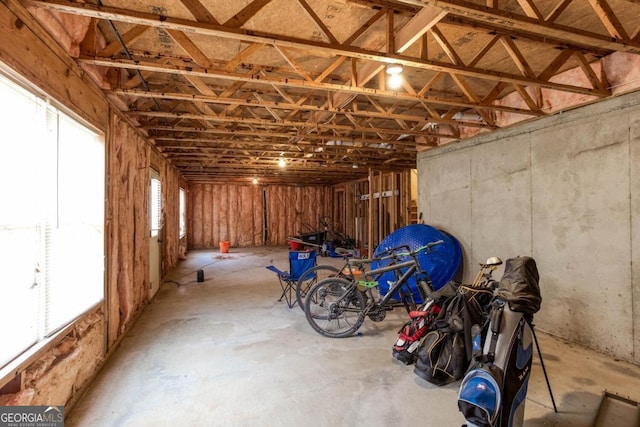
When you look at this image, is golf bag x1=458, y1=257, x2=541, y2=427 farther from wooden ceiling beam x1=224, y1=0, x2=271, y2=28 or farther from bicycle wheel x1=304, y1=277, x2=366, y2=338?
wooden ceiling beam x1=224, y1=0, x2=271, y2=28

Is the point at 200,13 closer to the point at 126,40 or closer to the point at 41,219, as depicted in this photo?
the point at 126,40

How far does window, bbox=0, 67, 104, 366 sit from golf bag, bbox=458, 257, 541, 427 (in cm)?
244

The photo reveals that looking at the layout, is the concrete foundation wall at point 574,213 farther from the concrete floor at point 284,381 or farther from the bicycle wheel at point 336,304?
the bicycle wheel at point 336,304

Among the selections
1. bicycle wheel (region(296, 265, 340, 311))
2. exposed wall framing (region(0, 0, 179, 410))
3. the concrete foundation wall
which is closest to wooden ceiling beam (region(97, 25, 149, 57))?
exposed wall framing (region(0, 0, 179, 410))

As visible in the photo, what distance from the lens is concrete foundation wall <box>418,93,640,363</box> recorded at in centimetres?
290

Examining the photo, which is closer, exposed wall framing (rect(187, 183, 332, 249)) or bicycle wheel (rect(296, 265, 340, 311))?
bicycle wheel (rect(296, 265, 340, 311))

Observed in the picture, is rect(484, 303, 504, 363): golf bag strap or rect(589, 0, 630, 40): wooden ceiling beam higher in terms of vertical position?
rect(589, 0, 630, 40): wooden ceiling beam

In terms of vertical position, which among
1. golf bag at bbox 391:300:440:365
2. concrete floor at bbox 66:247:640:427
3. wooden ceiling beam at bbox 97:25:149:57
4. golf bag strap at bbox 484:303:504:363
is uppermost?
wooden ceiling beam at bbox 97:25:149:57

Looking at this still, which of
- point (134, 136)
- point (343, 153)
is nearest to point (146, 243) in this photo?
point (134, 136)

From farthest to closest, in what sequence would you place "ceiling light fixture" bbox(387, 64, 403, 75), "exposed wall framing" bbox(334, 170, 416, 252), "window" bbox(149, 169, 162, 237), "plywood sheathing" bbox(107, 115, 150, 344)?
"exposed wall framing" bbox(334, 170, 416, 252)
"window" bbox(149, 169, 162, 237)
"plywood sheathing" bbox(107, 115, 150, 344)
"ceiling light fixture" bbox(387, 64, 403, 75)

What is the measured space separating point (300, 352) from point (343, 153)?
4.50 meters

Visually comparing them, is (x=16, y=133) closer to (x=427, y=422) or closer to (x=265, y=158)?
(x=427, y=422)

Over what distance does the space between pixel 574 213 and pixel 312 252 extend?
10.5 feet

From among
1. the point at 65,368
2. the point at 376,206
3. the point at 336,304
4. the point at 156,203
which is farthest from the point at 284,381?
the point at 376,206
